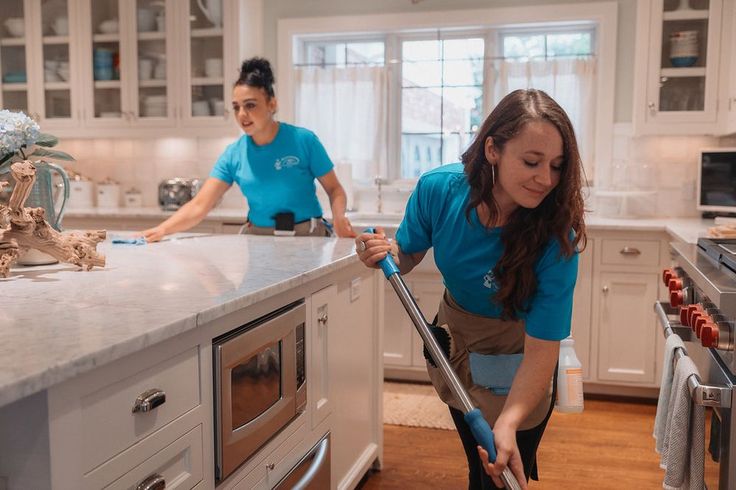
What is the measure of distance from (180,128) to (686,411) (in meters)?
3.53

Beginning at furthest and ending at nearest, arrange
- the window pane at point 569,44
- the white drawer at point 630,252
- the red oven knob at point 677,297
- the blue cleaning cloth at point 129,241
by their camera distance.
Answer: the window pane at point 569,44, the white drawer at point 630,252, the blue cleaning cloth at point 129,241, the red oven knob at point 677,297

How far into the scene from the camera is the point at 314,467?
1908 mm

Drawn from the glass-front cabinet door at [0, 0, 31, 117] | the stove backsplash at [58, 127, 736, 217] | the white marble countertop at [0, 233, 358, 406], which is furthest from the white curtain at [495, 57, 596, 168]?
the glass-front cabinet door at [0, 0, 31, 117]

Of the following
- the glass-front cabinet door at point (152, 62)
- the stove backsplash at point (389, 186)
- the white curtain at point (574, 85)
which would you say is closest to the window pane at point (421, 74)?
the white curtain at point (574, 85)

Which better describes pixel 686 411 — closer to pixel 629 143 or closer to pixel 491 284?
pixel 491 284

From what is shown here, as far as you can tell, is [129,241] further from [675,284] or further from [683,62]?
[683,62]

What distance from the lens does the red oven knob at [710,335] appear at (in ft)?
5.47

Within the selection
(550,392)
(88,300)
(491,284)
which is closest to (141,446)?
(88,300)

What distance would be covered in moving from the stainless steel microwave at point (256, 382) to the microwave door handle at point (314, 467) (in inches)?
5.5

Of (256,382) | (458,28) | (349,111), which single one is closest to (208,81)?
(349,111)

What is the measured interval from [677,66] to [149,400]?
3442mm

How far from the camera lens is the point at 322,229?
317 cm

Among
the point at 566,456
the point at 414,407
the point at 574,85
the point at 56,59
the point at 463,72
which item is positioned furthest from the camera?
the point at 56,59

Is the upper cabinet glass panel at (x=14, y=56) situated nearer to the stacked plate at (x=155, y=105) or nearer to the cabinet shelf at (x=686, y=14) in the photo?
the stacked plate at (x=155, y=105)
